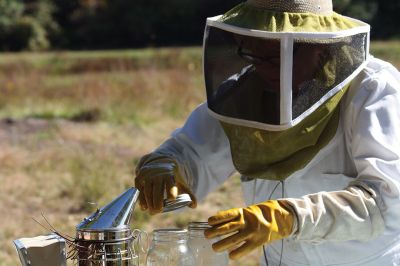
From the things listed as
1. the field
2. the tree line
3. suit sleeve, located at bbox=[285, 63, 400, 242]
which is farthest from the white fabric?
the tree line

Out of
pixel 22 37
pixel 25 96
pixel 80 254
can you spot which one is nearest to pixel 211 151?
pixel 80 254

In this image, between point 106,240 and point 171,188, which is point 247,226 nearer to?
point 106,240

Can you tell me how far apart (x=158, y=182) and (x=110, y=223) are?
1.41 feet

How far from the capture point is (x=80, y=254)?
5.82 feet

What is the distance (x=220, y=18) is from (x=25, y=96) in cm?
915

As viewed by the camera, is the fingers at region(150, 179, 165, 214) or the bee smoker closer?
the bee smoker

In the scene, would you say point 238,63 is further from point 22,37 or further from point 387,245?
point 22,37

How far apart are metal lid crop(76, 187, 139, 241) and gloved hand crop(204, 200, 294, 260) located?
0.67ft

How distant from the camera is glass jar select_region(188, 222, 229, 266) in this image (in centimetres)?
193

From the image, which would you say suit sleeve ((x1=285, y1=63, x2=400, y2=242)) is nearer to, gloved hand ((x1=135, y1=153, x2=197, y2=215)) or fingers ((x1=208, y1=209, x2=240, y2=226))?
fingers ((x1=208, y1=209, x2=240, y2=226))

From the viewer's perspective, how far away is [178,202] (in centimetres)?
214

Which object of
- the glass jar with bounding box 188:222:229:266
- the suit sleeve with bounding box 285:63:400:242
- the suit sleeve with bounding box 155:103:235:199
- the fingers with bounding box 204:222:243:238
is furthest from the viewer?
the suit sleeve with bounding box 155:103:235:199

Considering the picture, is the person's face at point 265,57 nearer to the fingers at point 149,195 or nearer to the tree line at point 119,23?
the fingers at point 149,195

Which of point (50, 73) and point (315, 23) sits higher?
point (315, 23)
